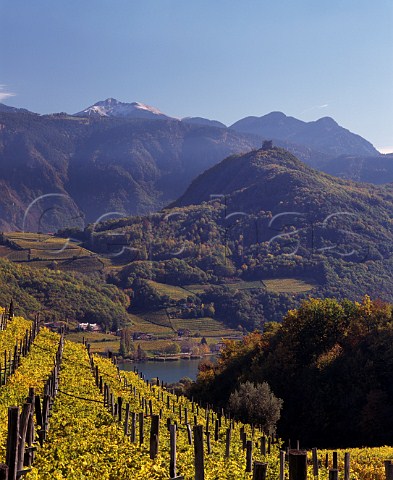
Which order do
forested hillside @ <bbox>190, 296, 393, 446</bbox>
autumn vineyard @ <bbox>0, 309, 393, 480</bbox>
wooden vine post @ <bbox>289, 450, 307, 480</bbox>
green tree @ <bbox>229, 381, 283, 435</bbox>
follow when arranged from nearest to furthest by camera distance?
wooden vine post @ <bbox>289, 450, 307, 480</bbox>, autumn vineyard @ <bbox>0, 309, 393, 480</bbox>, green tree @ <bbox>229, 381, 283, 435</bbox>, forested hillside @ <bbox>190, 296, 393, 446</bbox>

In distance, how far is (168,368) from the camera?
146250 millimetres

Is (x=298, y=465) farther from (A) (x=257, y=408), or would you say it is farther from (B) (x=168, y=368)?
(B) (x=168, y=368)

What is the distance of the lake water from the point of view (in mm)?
130000

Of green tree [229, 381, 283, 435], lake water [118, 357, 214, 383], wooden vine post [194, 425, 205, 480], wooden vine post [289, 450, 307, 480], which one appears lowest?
lake water [118, 357, 214, 383]

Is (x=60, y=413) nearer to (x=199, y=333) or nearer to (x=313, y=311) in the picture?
(x=313, y=311)

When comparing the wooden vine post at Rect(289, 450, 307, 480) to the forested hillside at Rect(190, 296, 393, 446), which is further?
the forested hillside at Rect(190, 296, 393, 446)

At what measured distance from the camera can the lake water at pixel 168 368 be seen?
130 metres

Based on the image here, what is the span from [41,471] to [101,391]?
16643mm

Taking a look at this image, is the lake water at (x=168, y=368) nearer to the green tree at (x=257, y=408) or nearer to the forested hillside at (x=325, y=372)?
the forested hillside at (x=325, y=372)

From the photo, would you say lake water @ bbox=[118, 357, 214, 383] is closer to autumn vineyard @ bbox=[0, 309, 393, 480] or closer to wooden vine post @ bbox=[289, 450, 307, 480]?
autumn vineyard @ bbox=[0, 309, 393, 480]

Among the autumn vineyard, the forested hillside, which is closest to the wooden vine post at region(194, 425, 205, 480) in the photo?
the autumn vineyard

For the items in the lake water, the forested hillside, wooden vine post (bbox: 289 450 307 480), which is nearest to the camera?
wooden vine post (bbox: 289 450 307 480)

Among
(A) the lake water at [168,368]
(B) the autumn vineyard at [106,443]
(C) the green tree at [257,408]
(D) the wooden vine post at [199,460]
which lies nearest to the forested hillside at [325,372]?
(C) the green tree at [257,408]

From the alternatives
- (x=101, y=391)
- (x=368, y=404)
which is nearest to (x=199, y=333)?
(x=368, y=404)
